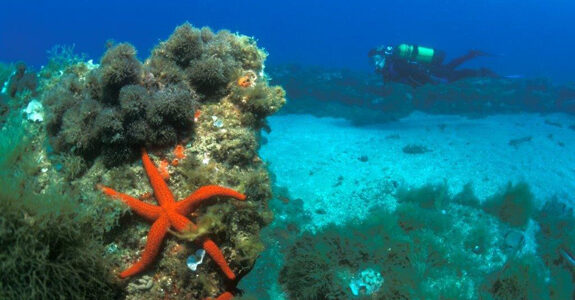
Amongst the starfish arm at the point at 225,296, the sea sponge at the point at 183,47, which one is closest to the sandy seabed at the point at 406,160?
the sea sponge at the point at 183,47

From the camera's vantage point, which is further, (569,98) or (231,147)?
(569,98)

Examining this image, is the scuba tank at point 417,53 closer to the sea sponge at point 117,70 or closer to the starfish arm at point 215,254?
the sea sponge at point 117,70

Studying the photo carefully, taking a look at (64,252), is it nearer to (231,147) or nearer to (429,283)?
(231,147)

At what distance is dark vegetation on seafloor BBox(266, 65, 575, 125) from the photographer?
2077cm

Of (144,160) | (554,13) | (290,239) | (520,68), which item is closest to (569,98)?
(290,239)

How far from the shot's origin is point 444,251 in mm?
7168

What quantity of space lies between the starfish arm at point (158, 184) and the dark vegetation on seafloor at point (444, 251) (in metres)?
3.38

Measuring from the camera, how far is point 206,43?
551cm

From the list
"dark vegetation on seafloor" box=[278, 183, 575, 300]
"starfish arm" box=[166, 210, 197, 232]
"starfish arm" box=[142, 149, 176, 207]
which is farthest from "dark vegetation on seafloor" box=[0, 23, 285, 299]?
"dark vegetation on seafloor" box=[278, 183, 575, 300]

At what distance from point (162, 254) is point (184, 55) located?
3045 mm

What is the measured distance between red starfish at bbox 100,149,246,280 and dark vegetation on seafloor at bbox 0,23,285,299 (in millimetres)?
150

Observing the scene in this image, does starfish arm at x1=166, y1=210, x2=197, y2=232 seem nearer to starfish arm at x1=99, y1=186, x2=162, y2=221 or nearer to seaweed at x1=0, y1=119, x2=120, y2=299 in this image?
starfish arm at x1=99, y1=186, x2=162, y2=221

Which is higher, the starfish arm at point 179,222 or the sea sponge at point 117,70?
the sea sponge at point 117,70

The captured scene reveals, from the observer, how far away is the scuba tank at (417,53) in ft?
50.9
